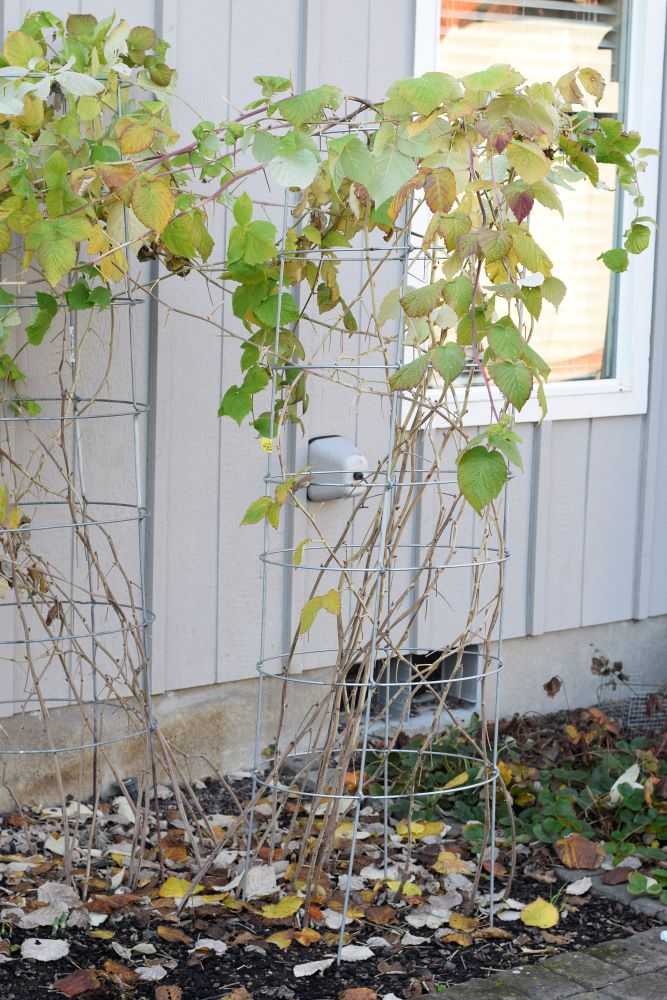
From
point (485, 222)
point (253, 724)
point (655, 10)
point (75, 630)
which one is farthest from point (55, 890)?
point (655, 10)

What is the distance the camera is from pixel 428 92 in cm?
241

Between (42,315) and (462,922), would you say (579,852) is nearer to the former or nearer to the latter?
(462,922)

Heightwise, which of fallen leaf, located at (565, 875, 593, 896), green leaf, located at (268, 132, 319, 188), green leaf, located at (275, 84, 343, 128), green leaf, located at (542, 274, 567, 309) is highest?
green leaf, located at (275, 84, 343, 128)

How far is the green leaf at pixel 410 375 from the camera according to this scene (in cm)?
263

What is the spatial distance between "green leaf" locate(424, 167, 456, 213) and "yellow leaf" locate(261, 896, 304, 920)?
1.67 m

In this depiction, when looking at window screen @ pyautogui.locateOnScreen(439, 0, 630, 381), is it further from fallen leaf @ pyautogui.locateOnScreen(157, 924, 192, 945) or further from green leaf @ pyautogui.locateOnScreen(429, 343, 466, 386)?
fallen leaf @ pyautogui.locateOnScreen(157, 924, 192, 945)

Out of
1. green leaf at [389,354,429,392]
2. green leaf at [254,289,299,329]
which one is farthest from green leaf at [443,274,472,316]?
green leaf at [254,289,299,329]

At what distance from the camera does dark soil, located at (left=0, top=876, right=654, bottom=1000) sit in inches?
111

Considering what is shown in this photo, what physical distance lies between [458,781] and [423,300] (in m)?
1.78

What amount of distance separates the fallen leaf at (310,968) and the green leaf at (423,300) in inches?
56.7

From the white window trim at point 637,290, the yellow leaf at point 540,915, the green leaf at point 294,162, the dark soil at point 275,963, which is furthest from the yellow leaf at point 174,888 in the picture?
the white window trim at point 637,290

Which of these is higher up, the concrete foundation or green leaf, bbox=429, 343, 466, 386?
green leaf, bbox=429, 343, 466, 386

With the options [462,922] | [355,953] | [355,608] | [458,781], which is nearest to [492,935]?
[462,922]

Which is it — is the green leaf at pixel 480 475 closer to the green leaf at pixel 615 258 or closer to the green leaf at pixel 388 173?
the green leaf at pixel 388 173
